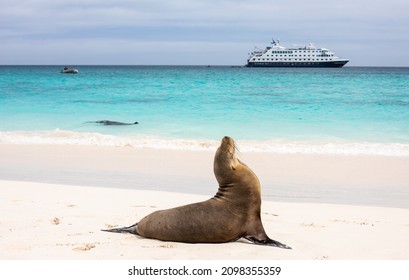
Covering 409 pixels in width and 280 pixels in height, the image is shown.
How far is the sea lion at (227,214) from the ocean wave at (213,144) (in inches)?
359

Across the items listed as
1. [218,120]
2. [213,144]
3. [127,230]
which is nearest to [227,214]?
[127,230]

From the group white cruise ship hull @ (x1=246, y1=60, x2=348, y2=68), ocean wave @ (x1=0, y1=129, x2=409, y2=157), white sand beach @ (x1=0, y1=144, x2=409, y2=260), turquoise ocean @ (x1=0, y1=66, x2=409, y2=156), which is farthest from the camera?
white cruise ship hull @ (x1=246, y1=60, x2=348, y2=68)

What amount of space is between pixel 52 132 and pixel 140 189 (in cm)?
1123

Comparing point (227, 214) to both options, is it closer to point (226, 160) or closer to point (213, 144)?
point (226, 160)

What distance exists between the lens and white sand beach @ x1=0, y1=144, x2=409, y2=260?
529 cm

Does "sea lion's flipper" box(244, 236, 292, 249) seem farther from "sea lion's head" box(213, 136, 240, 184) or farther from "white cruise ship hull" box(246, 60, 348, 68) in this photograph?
"white cruise ship hull" box(246, 60, 348, 68)

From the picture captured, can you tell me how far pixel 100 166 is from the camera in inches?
463

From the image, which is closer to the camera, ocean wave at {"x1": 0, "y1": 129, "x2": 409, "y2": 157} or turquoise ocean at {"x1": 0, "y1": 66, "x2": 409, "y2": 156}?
ocean wave at {"x1": 0, "y1": 129, "x2": 409, "y2": 157}

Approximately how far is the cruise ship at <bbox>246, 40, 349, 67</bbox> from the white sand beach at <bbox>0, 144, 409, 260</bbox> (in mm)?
102340

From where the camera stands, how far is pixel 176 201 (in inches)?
316

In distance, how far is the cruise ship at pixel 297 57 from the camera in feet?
373

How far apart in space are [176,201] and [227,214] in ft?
8.77

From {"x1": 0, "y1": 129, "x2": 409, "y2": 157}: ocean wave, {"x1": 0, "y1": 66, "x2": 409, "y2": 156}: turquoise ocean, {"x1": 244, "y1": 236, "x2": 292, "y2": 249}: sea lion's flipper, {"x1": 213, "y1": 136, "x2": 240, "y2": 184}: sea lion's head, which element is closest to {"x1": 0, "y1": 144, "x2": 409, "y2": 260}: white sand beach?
{"x1": 244, "y1": 236, "x2": 292, "y2": 249}: sea lion's flipper

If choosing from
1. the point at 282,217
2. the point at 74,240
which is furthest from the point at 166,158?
the point at 74,240
